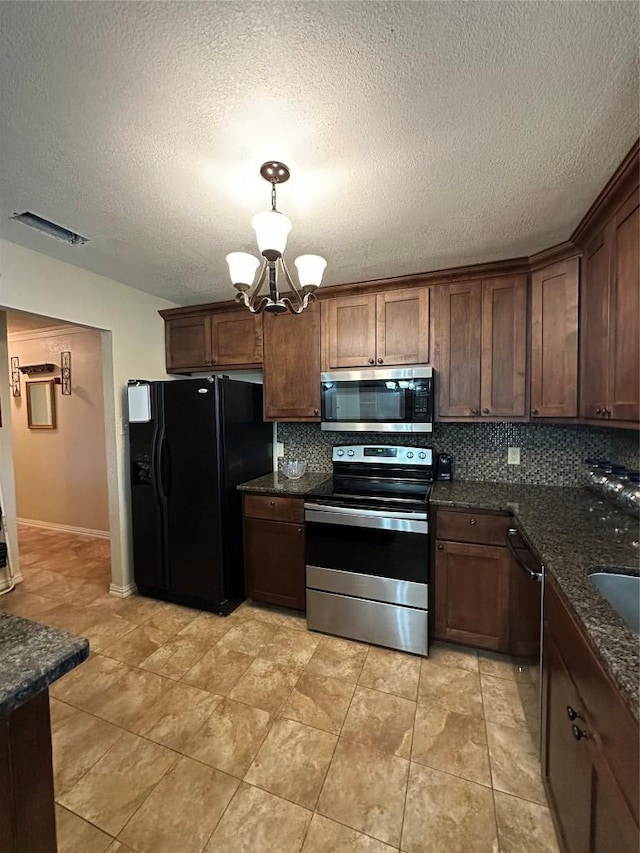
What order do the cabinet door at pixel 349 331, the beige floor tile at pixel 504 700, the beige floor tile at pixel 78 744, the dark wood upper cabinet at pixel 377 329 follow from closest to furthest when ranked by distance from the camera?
the beige floor tile at pixel 78 744 < the beige floor tile at pixel 504 700 < the dark wood upper cabinet at pixel 377 329 < the cabinet door at pixel 349 331

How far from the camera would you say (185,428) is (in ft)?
8.31

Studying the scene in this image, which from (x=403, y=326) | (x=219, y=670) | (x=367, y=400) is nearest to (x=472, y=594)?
(x=367, y=400)

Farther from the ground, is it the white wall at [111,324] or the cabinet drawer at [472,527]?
the white wall at [111,324]

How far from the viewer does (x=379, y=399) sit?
2.40m

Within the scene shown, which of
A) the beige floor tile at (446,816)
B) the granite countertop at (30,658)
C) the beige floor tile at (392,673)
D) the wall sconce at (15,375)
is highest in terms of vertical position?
the wall sconce at (15,375)

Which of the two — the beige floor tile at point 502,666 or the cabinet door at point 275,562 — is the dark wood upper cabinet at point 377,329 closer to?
the cabinet door at point 275,562

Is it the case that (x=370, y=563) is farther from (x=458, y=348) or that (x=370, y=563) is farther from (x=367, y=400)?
(x=458, y=348)

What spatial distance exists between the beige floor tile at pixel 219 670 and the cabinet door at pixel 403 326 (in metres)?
2.09

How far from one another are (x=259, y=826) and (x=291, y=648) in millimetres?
945

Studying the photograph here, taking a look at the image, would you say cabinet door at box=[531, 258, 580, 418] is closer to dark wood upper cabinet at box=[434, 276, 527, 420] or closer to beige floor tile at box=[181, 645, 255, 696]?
dark wood upper cabinet at box=[434, 276, 527, 420]

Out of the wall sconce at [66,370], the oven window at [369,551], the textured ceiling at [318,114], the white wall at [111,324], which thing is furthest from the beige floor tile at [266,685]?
the wall sconce at [66,370]

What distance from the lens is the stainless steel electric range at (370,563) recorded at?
6.84 ft

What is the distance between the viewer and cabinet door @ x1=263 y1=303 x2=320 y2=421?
2.69 metres

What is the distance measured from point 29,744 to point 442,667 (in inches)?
76.8
